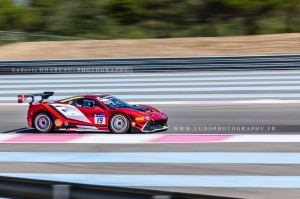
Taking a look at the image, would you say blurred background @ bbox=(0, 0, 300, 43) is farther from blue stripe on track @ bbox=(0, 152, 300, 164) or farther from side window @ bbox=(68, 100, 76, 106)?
blue stripe on track @ bbox=(0, 152, 300, 164)

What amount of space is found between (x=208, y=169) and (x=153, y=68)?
10.9 metres

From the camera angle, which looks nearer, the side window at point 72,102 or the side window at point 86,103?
the side window at point 86,103

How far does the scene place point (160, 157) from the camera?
7.66 meters

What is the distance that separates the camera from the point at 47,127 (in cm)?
958

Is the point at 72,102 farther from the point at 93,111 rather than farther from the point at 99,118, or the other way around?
the point at 99,118

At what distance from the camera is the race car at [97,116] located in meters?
8.98

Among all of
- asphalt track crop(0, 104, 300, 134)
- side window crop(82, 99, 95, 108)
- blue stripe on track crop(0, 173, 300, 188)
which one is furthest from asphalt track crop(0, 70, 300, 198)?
side window crop(82, 99, 95, 108)

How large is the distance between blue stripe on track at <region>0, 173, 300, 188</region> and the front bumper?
2417 mm

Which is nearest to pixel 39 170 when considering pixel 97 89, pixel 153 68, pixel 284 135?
pixel 284 135

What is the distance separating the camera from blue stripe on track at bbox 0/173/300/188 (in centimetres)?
617

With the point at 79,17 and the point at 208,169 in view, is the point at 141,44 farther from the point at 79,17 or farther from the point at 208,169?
the point at 208,169

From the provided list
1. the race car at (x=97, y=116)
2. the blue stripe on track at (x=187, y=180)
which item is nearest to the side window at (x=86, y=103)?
the race car at (x=97, y=116)

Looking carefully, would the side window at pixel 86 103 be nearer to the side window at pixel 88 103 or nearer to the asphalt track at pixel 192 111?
the side window at pixel 88 103

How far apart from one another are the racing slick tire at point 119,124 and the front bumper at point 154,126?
0.89ft
